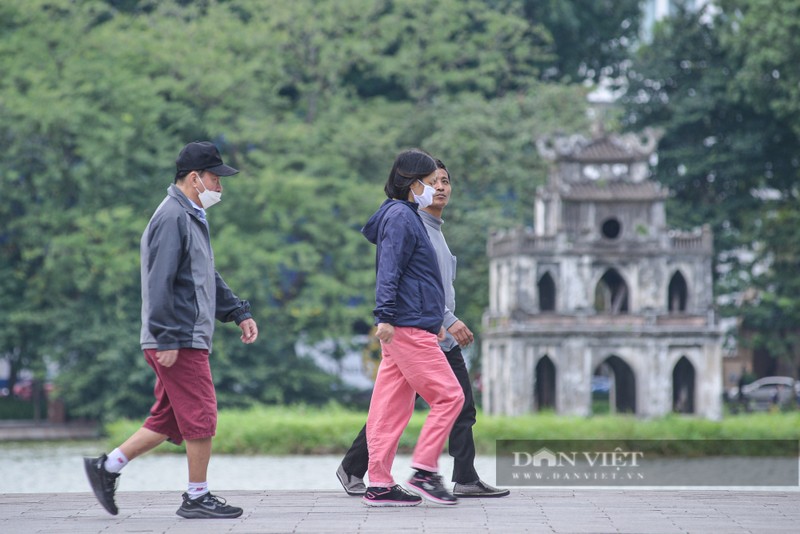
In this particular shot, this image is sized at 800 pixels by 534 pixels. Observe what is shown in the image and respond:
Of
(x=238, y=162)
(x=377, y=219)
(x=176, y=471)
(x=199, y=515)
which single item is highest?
(x=238, y=162)

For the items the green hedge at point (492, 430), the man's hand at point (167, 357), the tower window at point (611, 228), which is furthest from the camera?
the tower window at point (611, 228)

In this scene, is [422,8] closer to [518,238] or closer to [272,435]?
[518,238]

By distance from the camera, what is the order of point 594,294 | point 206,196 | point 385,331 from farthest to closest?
point 594,294 < point 206,196 < point 385,331

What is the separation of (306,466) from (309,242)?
13444 millimetres

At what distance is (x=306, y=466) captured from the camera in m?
26.2

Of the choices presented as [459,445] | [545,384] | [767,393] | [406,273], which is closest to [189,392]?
[406,273]

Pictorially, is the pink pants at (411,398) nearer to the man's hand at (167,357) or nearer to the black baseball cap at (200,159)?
the man's hand at (167,357)

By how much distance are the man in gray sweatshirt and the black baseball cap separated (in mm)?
1278

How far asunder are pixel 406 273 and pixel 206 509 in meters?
1.70

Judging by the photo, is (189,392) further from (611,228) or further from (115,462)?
(611,228)

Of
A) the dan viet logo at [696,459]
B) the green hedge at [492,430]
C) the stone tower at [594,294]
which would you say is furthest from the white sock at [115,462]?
the stone tower at [594,294]

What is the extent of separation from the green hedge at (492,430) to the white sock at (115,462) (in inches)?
787

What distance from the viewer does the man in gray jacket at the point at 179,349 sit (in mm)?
7945

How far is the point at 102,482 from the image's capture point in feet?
26.1
